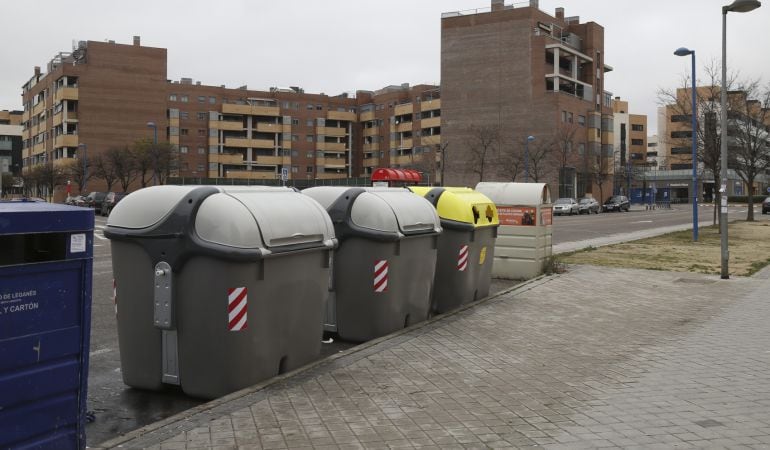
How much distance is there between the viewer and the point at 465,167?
2958 inches

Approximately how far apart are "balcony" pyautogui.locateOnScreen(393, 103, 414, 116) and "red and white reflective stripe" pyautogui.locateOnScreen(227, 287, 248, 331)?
8843cm

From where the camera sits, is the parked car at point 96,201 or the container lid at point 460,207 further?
the parked car at point 96,201

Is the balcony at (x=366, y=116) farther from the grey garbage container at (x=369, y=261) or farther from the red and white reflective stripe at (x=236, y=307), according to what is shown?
the red and white reflective stripe at (x=236, y=307)

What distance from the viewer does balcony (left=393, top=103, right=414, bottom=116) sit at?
305ft

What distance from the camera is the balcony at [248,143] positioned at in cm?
9281

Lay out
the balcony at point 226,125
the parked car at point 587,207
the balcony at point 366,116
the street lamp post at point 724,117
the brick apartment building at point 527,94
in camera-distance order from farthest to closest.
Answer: the balcony at point 366,116, the balcony at point 226,125, the brick apartment building at point 527,94, the parked car at point 587,207, the street lamp post at point 724,117

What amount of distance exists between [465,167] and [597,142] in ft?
47.6

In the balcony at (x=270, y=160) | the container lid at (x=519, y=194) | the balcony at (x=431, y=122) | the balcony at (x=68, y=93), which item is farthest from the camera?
the balcony at (x=270, y=160)

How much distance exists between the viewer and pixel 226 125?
92.2 metres

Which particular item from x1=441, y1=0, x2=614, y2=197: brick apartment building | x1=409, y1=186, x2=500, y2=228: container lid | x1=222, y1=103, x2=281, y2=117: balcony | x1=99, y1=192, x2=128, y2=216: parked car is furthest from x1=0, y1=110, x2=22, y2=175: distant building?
x1=409, y1=186, x2=500, y2=228: container lid

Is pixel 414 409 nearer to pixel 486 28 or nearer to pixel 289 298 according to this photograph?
pixel 289 298

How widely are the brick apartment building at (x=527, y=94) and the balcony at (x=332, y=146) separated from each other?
2624 cm


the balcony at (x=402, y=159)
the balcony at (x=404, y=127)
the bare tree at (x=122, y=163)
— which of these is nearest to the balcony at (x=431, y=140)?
the balcony at (x=402, y=159)

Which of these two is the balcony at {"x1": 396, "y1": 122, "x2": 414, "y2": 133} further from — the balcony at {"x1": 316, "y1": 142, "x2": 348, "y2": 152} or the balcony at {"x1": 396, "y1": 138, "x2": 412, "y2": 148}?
the balcony at {"x1": 316, "y1": 142, "x2": 348, "y2": 152}
